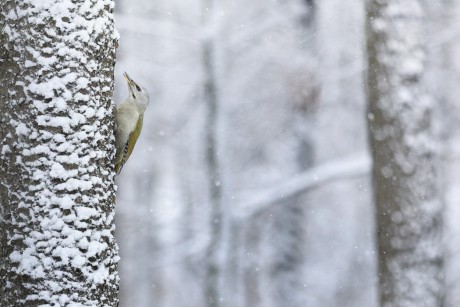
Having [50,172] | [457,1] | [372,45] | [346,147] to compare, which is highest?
[50,172]

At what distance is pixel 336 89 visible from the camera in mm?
11633

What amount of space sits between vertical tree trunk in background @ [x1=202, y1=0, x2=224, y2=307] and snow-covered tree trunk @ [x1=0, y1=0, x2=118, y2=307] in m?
8.41

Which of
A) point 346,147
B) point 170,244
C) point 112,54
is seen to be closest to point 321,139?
point 346,147

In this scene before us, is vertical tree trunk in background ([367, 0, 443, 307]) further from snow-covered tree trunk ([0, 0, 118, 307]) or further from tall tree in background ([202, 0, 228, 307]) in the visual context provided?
tall tree in background ([202, 0, 228, 307])

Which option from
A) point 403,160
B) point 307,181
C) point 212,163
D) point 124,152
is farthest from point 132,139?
point 212,163

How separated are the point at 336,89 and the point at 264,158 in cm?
146

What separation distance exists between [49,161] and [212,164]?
8.78m

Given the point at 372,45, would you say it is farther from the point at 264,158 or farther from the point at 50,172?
the point at 264,158

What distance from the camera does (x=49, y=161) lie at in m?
2.58

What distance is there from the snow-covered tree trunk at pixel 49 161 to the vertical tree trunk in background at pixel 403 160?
2.95 m

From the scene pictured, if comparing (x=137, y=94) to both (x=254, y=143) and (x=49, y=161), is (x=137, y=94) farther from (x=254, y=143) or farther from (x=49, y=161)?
(x=254, y=143)

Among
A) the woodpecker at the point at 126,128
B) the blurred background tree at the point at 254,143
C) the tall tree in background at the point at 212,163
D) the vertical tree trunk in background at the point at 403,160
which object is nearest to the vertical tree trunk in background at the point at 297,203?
the blurred background tree at the point at 254,143

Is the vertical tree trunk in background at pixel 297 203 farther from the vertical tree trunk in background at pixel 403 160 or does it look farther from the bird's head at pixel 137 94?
the bird's head at pixel 137 94

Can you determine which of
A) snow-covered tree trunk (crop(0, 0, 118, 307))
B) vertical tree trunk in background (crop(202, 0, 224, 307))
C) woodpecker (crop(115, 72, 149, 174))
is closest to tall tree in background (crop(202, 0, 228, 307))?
vertical tree trunk in background (crop(202, 0, 224, 307))
